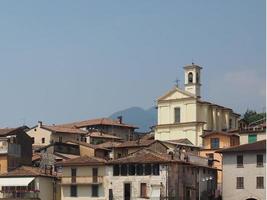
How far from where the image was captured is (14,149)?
74.2 metres

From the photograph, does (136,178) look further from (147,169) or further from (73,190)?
(73,190)

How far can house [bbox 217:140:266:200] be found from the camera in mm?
62406

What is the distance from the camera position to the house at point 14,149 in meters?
72.3

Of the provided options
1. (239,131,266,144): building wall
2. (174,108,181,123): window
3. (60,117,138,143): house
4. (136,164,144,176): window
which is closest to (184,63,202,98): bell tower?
(174,108,181,123): window

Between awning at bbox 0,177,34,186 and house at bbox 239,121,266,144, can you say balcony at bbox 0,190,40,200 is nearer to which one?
awning at bbox 0,177,34,186

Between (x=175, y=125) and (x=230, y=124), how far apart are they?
9.09 meters

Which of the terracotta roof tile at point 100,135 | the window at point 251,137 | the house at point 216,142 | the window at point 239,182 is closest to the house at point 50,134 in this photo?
the terracotta roof tile at point 100,135

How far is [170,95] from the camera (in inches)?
3907

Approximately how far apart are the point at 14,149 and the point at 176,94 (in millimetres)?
31343

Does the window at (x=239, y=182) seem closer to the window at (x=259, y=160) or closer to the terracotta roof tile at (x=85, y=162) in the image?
the window at (x=259, y=160)

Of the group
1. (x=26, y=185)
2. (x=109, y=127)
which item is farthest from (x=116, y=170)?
(x=109, y=127)

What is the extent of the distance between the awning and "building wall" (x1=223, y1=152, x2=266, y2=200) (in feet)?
60.5

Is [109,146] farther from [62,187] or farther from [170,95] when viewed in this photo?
[170,95]

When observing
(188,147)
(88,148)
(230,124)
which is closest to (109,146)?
(88,148)
